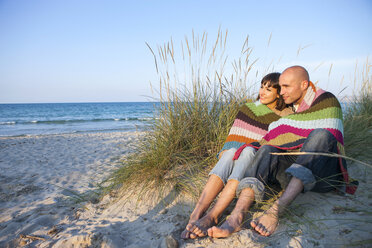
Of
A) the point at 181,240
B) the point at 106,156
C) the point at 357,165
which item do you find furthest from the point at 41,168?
the point at 357,165

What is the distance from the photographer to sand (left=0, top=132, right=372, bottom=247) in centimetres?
138

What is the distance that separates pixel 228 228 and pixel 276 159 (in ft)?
2.02

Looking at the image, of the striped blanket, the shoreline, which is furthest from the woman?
the shoreline

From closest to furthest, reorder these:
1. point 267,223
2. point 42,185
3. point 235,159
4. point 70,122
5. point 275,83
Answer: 1. point 267,223
2. point 235,159
3. point 275,83
4. point 42,185
5. point 70,122

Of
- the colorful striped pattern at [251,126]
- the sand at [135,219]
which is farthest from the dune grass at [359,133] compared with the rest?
the colorful striped pattern at [251,126]

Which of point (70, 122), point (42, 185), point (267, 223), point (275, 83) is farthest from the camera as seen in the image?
point (70, 122)

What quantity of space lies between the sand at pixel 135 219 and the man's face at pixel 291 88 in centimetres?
85

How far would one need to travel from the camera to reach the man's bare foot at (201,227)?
58.1 inches

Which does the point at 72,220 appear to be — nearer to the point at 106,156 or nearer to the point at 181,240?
the point at 181,240

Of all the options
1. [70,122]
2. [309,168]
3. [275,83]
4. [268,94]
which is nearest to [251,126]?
[268,94]

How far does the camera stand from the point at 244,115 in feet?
7.13

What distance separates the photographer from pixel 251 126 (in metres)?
2.10

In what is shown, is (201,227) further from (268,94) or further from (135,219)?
(268,94)

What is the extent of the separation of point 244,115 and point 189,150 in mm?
725
